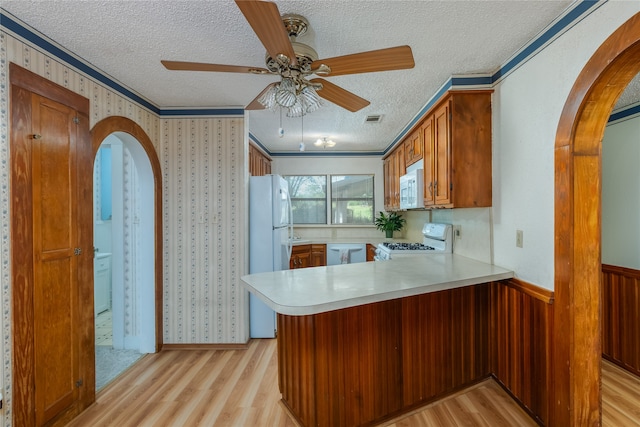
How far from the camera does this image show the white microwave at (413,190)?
3.00 m

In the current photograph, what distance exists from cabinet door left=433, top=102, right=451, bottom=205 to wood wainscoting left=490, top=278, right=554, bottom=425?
31.2 inches

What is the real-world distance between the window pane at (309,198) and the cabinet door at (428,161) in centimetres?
256

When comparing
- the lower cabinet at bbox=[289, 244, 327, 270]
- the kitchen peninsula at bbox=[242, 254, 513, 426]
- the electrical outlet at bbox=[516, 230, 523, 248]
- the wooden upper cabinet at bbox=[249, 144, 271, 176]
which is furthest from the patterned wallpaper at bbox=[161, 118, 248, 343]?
the electrical outlet at bbox=[516, 230, 523, 248]

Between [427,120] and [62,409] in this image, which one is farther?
[427,120]

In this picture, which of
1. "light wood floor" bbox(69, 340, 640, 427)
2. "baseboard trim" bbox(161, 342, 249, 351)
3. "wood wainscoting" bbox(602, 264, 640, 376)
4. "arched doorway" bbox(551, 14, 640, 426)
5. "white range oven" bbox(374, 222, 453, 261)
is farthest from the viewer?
"white range oven" bbox(374, 222, 453, 261)

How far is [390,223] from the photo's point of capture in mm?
4789

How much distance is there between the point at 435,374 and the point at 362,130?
2842 mm

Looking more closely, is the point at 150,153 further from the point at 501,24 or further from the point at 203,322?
the point at 501,24

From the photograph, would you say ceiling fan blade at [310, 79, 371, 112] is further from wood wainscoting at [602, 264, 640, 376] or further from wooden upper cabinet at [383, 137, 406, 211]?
wood wainscoting at [602, 264, 640, 376]

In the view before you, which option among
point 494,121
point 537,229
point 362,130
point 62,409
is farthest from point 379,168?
point 62,409

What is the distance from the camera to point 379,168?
5.21 meters

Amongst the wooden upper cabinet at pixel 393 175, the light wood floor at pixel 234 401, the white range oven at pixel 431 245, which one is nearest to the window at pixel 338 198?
the wooden upper cabinet at pixel 393 175

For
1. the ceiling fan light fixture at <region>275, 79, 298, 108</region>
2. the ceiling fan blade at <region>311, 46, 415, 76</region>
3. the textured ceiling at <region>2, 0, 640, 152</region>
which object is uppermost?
the textured ceiling at <region>2, 0, 640, 152</region>

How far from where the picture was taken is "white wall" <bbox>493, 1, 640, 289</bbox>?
1.53 meters
